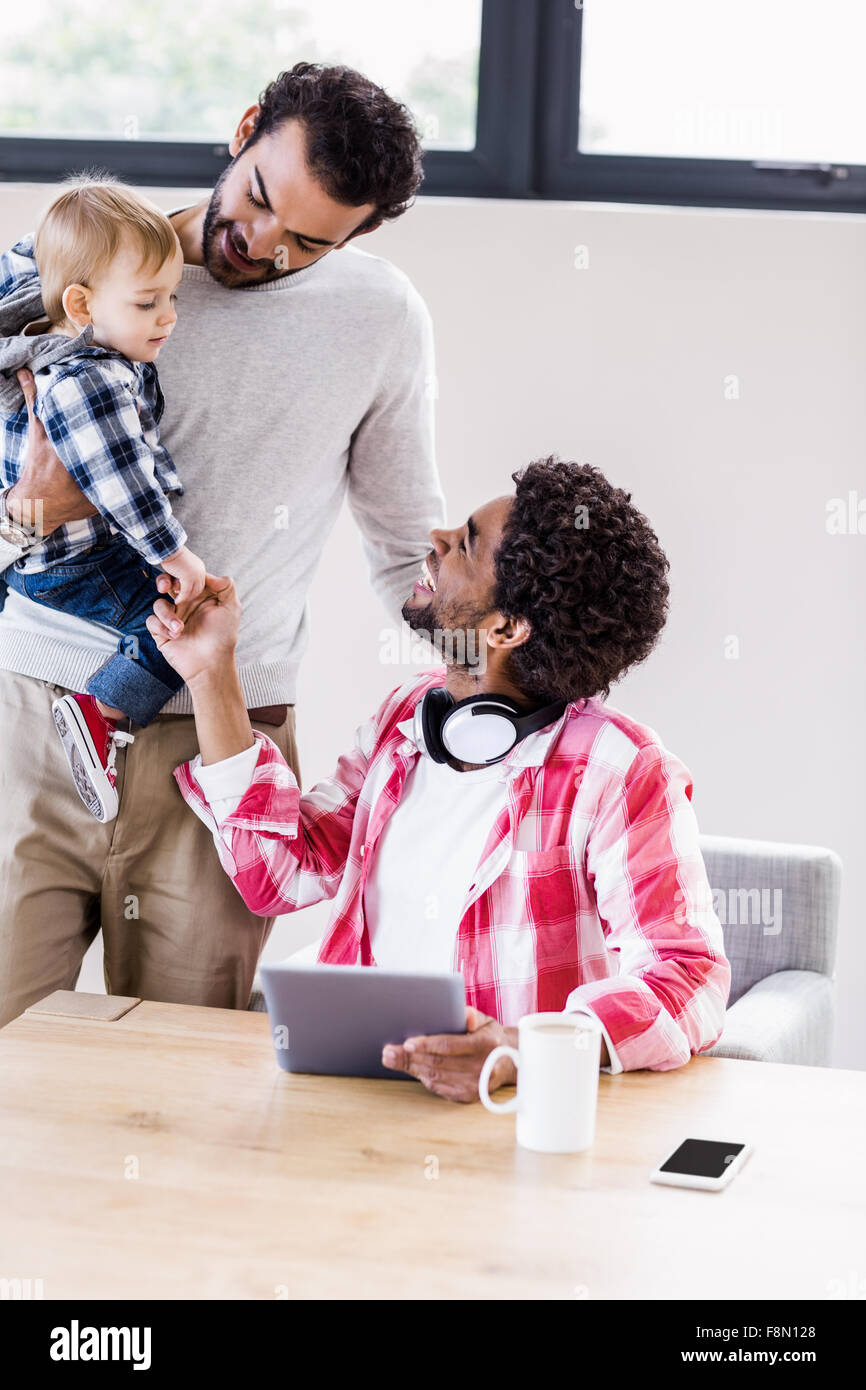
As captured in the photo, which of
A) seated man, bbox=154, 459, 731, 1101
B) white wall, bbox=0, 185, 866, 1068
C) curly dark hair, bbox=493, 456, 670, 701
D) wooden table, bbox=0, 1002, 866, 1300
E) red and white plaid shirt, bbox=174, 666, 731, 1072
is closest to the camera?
wooden table, bbox=0, 1002, 866, 1300

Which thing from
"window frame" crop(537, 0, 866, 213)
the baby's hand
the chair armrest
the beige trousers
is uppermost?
"window frame" crop(537, 0, 866, 213)

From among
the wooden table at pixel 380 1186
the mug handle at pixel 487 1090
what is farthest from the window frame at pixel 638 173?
the mug handle at pixel 487 1090

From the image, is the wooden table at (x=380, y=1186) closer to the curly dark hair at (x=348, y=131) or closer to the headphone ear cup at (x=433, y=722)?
the headphone ear cup at (x=433, y=722)

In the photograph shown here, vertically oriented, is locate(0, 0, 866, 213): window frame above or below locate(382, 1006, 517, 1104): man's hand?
above

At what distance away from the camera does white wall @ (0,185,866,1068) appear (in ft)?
9.28

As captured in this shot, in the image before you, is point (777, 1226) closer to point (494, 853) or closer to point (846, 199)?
point (494, 853)

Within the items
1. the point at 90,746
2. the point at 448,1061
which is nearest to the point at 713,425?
the point at 90,746

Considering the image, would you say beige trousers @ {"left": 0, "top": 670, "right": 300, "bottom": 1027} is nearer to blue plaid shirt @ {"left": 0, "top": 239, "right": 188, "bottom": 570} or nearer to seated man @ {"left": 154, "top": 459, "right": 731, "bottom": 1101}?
seated man @ {"left": 154, "top": 459, "right": 731, "bottom": 1101}

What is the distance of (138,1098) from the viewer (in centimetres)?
132

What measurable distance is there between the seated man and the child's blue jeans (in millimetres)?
50

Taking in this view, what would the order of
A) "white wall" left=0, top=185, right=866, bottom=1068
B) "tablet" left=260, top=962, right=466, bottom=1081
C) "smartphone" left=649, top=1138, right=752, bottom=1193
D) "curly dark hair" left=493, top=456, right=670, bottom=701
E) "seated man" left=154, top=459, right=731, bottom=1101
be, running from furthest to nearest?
"white wall" left=0, top=185, right=866, bottom=1068 < "curly dark hair" left=493, top=456, right=670, bottom=701 < "seated man" left=154, top=459, right=731, bottom=1101 < "tablet" left=260, top=962, right=466, bottom=1081 < "smartphone" left=649, top=1138, right=752, bottom=1193

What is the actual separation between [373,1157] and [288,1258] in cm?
19

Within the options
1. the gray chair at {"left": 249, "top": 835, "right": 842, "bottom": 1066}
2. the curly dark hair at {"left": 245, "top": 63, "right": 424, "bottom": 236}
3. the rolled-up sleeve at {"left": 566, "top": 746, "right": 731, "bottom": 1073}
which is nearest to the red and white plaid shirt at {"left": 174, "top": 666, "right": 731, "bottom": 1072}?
the rolled-up sleeve at {"left": 566, "top": 746, "right": 731, "bottom": 1073}
